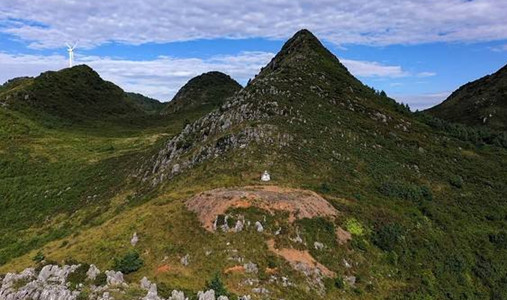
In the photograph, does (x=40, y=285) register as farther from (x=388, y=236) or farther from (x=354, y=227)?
(x=388, y=236)

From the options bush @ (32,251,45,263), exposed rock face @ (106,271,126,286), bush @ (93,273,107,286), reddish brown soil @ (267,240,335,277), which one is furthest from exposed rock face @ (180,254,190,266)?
Answer: bush @ (32,251,45,263)

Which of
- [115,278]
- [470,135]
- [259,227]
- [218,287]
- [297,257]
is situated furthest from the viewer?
[470,135]

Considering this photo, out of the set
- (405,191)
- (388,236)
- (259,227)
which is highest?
(259,227)

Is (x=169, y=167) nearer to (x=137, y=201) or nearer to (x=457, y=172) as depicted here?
(x=137, y=201)

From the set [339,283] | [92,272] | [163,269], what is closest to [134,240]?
[92,272]

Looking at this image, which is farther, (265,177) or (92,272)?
(265,177)

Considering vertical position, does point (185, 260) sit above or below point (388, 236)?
above

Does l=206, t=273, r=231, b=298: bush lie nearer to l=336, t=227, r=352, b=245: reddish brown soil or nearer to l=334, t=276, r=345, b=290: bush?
l=334, t=276, r=345, b=290: bush
